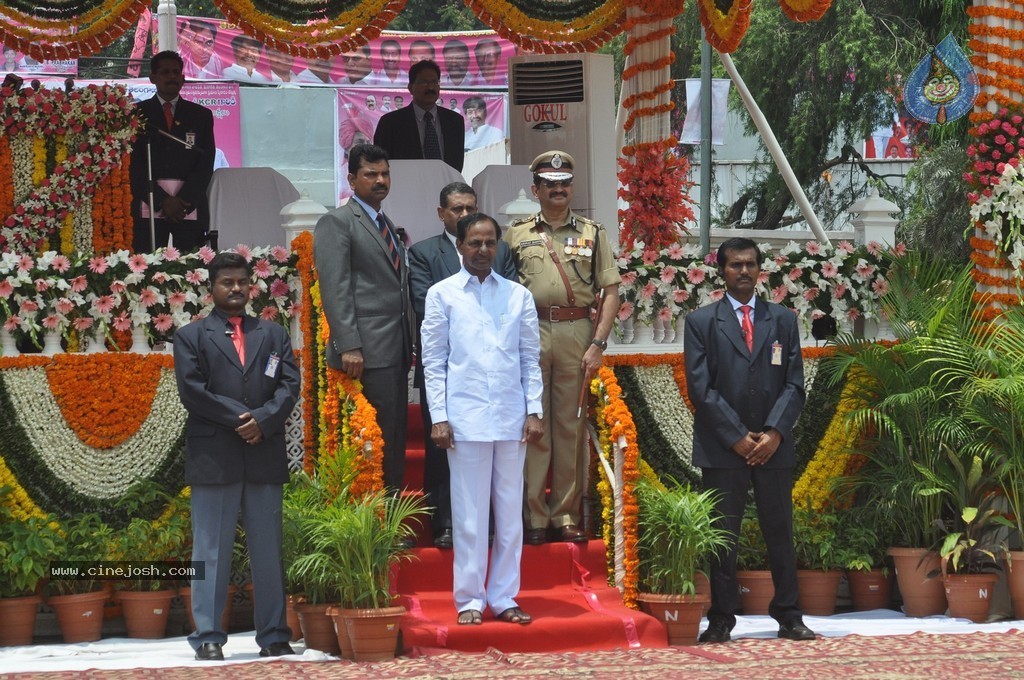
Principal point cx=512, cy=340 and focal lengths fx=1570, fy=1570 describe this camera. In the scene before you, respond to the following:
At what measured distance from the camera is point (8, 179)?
10117 millimetres

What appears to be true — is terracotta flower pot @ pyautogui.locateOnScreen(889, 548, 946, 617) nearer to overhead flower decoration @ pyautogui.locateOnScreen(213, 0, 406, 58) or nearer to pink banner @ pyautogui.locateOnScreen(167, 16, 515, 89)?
overhead flower decoration @ pyautogui.locateOnScreen(213, 0, 406, 58)

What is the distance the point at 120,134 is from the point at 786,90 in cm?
1223

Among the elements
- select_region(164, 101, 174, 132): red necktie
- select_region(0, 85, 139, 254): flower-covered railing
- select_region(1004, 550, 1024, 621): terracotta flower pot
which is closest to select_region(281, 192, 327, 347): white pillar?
select_region(0, 85, 139, 254): flower-covered railing

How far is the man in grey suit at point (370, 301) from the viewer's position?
316 inches

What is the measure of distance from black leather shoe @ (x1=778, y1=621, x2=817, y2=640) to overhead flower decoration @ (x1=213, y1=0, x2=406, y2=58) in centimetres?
535

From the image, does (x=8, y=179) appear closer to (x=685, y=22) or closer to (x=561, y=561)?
(x=561, y=561)

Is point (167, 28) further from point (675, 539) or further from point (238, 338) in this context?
point (675, 539)

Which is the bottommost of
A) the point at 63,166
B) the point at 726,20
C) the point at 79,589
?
the point at 79,589

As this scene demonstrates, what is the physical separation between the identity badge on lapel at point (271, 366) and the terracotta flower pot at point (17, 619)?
1.83 metres

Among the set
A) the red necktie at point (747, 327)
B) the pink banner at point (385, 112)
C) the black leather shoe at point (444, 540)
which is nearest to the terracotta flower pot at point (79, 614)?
the black leather shoe at point (444, 540)

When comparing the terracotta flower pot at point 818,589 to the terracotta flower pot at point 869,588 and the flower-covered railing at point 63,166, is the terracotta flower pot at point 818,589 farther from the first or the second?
the flower-covered railing at point 63,166

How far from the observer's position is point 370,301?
8.11m

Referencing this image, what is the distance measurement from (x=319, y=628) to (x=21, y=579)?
163 cm

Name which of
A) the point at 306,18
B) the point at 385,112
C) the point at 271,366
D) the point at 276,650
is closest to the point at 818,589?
the point at 276,650
